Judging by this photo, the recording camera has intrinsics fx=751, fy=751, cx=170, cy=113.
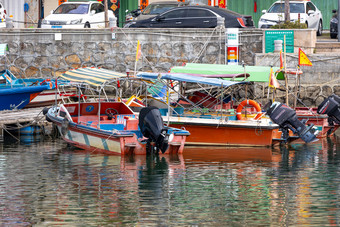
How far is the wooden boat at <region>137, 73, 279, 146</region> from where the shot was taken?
68.0 ft

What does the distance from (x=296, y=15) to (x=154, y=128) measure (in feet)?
49.6

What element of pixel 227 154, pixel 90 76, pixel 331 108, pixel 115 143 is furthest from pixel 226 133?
pixel 90 76

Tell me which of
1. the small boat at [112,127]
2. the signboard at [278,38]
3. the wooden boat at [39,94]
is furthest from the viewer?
the signboard at [278,38]

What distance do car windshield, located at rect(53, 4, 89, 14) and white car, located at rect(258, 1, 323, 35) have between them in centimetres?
753

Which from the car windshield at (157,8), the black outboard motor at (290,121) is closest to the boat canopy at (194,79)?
the black outboard motor at (290,121)

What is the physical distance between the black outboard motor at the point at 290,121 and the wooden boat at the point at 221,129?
0.23 m

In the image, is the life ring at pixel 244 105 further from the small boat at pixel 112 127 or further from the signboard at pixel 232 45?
the signboard at pixel 232 45

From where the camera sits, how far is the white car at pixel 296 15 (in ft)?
103

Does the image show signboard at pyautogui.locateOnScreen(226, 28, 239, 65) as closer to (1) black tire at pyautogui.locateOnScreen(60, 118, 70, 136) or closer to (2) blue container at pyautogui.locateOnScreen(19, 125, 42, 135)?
(2) blue container at pyautogui.locateOnScreen(19, 125, 42, 135)

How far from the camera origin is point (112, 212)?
44.4 ft

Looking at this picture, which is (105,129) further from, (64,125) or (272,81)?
(272,81)

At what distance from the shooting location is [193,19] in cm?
2891

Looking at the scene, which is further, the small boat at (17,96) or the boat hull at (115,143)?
the small boat at (17,96)

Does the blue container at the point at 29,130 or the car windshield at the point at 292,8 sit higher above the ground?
the car windshield at the point at 292,8
